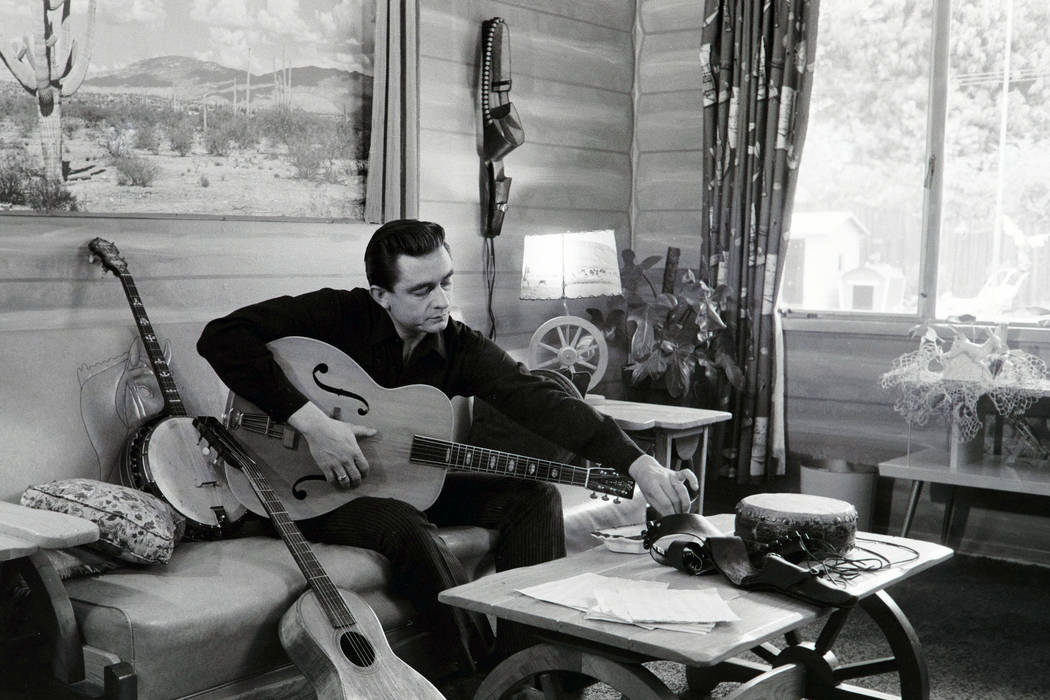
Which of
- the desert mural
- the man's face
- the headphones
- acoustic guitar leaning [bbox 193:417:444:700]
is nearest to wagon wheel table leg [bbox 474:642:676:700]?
acoustic guitar leaning [bbox 193:417:444:700]

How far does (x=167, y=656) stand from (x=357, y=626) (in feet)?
1.08

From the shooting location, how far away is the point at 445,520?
8.51 ft

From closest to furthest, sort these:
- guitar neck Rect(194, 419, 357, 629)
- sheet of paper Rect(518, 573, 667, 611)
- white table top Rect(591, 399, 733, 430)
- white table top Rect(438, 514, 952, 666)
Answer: white table top Rect(438, 514, 952, 666)
sheet of paper Rect(518, 573, 667, 611)
guitar neck Rect(194, 419, 357, 629)
white table top Rect(591, 399, 733, 430)

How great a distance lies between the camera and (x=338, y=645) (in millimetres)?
1908

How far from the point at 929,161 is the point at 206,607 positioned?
304cm

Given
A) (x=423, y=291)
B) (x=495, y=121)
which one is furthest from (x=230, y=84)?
(x=495, y=121)

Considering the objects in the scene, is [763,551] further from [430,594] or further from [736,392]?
[736,392]

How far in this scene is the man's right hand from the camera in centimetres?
233

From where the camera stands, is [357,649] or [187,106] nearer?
[357,649]

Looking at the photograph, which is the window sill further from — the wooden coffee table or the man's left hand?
the man's left hand

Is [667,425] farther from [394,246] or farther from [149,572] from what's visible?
[149,572]

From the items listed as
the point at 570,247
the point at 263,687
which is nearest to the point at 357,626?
the point at 263,687

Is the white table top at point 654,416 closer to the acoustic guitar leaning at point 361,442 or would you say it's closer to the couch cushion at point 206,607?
the acoustic guitar leaning at point 361,442

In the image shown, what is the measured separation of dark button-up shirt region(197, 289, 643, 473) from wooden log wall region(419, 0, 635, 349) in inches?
39.2
